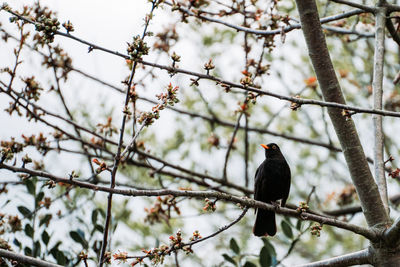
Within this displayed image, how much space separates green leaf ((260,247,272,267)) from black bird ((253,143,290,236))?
0.77 meters

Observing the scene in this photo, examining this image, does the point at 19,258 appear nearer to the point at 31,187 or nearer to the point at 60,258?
the point at 60,258

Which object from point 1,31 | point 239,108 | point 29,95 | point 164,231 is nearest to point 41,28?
point 29,95

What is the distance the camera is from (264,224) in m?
4.82

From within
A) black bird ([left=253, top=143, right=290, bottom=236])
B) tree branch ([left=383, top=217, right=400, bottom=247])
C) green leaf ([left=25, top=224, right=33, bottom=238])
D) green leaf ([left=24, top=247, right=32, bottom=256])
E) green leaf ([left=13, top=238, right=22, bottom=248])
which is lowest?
green leaf ([left=24, top=247, right=32, bottom=256])

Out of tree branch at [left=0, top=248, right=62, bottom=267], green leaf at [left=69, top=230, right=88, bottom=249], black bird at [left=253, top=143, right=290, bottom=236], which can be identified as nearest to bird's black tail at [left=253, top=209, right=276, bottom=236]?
black bird at [left=253, top=143, right=290, bottom=236]

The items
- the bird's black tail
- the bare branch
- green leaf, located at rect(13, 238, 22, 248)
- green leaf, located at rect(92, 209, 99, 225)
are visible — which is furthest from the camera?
the bird's black tail

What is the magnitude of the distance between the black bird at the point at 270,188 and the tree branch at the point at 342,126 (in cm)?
167

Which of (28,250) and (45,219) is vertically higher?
(45,219)

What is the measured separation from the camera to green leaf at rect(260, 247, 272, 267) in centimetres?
395

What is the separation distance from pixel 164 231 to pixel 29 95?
4.11 m

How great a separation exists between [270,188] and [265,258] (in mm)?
1174

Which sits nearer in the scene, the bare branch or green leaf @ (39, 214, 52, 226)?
the bare branch

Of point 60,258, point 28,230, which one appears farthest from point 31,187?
point 60,258

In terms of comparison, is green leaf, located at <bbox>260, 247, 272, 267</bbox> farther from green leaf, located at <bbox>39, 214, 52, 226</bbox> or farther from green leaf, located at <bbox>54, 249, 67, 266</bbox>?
green leaf, located at <bbox>39, 214, 52, 226</bbox>
